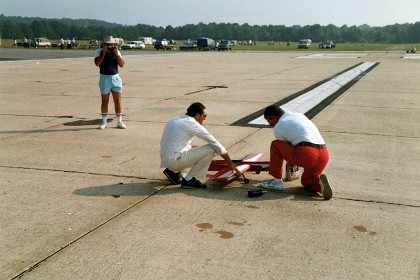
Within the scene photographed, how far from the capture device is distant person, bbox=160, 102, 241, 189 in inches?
219

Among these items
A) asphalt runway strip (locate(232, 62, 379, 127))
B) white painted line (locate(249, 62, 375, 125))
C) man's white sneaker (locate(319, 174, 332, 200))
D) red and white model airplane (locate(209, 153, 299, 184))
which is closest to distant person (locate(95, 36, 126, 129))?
asphalt runway strip (locate(232, 62, 379, 127))

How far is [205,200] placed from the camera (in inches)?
208

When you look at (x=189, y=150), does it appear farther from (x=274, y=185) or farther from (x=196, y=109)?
(x=274, y=185)

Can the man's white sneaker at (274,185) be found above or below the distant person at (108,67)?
below

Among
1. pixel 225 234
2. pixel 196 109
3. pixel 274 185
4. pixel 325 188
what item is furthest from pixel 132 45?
pixel 225 234

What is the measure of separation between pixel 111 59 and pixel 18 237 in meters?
5.46

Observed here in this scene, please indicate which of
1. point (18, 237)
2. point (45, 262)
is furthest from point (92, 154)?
point (45, 262)

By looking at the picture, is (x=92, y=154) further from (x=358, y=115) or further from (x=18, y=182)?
(x=358, y=115)

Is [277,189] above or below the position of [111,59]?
below

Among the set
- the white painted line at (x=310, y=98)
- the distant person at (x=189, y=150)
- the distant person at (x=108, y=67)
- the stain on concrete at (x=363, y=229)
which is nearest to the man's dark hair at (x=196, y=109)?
the distant person at (x=189, y=150)

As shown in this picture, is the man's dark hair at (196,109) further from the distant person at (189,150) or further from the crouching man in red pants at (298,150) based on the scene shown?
the crouching man in red pants at (298,150)

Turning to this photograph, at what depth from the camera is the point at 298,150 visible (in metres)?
5.39

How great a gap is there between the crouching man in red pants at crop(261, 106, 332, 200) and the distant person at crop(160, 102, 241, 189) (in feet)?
1.69

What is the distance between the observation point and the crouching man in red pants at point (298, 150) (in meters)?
5.39
